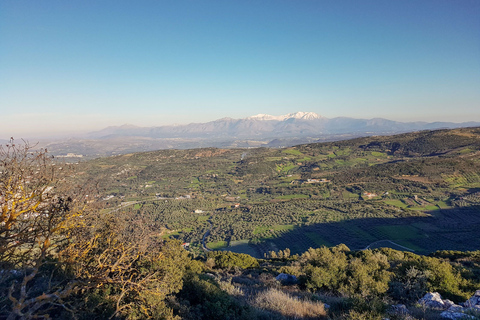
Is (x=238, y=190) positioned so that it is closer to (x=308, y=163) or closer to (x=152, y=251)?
(x=308, y=163)

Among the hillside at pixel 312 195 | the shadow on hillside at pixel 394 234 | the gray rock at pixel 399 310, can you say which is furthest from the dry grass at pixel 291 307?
the shadow on hillside at pixel 394 234

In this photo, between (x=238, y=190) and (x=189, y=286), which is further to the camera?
(x=238, y=190)

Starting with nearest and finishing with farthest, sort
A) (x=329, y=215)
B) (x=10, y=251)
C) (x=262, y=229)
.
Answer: (x=10, y=251) < (x=262, y=229) < (x=329, y=215)

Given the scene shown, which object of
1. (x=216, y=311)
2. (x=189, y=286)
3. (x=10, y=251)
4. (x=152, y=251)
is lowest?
(x=189, y=286)

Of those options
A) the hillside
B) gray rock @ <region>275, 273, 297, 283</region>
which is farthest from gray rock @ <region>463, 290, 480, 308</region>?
the hillside

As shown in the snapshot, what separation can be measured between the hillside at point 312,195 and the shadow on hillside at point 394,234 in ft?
0.43

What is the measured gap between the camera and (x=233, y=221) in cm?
4559

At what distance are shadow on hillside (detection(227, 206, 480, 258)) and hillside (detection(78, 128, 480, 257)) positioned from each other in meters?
0.13

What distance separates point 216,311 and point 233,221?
41087 millimetres

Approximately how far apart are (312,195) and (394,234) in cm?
2612

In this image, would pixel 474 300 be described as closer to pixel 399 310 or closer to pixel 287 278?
pixel 399 310

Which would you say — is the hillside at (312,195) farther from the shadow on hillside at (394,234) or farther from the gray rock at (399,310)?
the gray rock at (399,310)

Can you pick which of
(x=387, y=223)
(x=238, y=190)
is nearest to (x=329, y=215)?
(x=387, y=223)

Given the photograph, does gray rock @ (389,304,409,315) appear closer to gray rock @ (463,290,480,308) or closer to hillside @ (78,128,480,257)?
gray rock @ (463,290,480,308)
